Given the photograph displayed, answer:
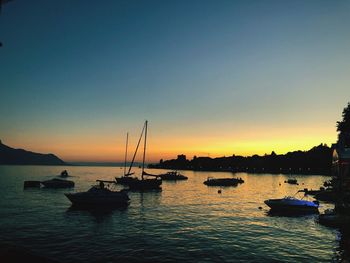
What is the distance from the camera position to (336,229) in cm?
3381

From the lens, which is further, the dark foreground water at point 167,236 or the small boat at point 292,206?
the small boat at point 292,206

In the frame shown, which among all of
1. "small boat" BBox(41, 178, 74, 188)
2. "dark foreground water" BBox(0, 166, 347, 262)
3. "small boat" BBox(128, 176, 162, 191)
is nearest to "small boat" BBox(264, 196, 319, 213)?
"dark foreground water" BBox(0, 166, 347, 262)

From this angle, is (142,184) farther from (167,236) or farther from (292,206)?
(167,236)

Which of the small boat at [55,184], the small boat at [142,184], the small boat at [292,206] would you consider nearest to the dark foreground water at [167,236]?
the small boat at [292,206]

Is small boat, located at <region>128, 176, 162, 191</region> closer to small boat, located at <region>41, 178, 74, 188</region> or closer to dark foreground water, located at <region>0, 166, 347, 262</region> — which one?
small boat, located at <region>41, 178, 74, 188</region>

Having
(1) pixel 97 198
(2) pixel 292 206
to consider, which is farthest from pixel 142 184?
(2) pixel 292 206

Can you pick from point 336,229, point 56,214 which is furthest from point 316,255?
point 56,214

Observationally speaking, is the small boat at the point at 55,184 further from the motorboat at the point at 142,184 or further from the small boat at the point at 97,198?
the small boat at the point at 97,198

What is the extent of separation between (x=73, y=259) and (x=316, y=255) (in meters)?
21.1

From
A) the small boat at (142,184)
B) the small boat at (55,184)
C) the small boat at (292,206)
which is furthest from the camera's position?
the small boat at (55,184)

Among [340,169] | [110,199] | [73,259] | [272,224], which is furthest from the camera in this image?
[340,169]

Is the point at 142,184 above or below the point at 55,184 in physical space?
above

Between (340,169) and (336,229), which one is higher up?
(340,169)

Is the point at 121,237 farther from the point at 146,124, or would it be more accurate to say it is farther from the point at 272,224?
the point at 146,124
